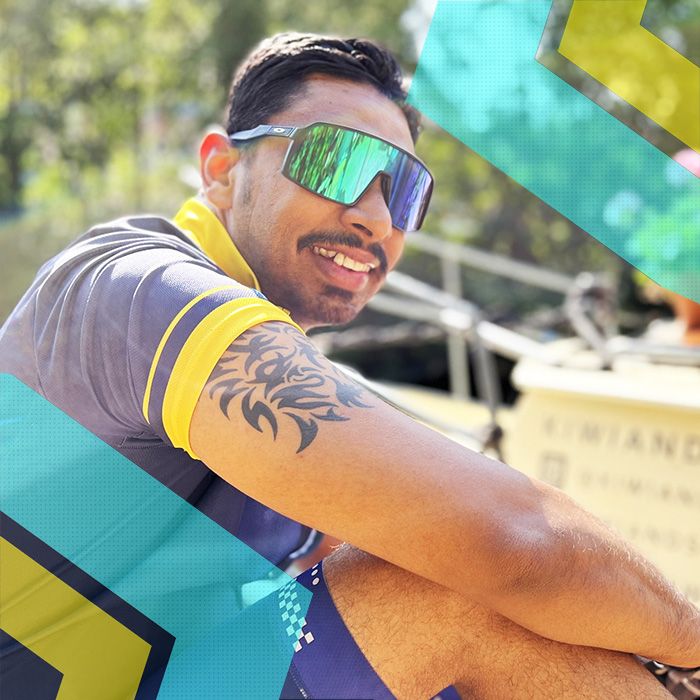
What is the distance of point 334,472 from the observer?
107cm

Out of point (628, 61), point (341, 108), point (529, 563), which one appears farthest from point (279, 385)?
point (628, 61)

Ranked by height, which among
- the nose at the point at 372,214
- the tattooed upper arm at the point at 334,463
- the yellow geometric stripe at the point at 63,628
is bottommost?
the yellow geometric stripe at the point at 63,628

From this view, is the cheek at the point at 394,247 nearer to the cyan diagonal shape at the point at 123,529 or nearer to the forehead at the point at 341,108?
the forehead at the point at 341,108

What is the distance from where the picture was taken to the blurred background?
12250 millimetres

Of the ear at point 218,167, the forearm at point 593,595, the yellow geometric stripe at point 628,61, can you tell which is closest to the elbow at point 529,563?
the forearm at point 593,595

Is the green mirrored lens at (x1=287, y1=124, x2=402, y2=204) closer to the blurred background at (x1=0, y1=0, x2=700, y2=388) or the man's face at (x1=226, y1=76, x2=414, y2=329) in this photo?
the man's face at (x1=226, y1=76, x2=414, y2=329)

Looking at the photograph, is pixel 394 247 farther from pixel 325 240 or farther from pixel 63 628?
pixel 63 628

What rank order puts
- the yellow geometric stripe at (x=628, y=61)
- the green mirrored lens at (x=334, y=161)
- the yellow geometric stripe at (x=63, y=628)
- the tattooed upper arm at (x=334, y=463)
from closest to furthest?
1. the tattooed upper arm at (x=334, y=463)
2. the yellow geometric stripe at (x=63, y=628)
3. the green mirrored lens at (x=334, y=161)
4. the yellow geometric stripe at (x=628, y=61)

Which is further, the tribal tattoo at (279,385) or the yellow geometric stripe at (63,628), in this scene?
the yellow geometric stripe at (63,628)

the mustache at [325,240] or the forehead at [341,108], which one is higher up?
the forehead at [341,108]

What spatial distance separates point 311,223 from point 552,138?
20.1 ft

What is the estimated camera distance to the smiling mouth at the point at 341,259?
5.14 ft

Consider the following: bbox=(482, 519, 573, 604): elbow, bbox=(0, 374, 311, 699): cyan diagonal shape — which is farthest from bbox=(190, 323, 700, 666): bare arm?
bbox=(0, 374, 311, 699): cyan diagonal shape

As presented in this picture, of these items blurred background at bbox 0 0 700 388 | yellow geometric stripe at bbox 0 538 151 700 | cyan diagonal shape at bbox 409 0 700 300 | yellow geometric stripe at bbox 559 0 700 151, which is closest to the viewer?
yellow geometric stripe at bbox 0 538 151 700
